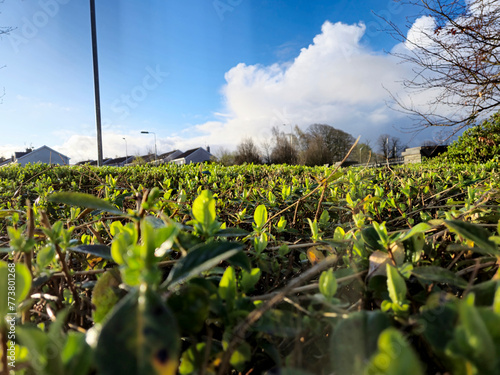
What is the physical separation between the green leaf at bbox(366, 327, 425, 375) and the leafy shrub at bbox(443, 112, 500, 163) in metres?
10.1

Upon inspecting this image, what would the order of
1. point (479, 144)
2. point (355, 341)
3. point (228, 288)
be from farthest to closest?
point (479, 144) < point (228, 288) < point (355, 341)

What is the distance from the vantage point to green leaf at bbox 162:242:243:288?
42 cm

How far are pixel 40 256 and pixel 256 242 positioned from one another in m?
0.47

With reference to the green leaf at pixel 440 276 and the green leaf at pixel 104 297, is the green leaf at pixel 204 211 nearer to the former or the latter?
the green leaf at pixel 104 297

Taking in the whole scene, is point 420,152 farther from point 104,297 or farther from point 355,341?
point 104,297

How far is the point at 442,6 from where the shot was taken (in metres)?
5.46

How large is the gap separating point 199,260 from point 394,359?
28 centimetres

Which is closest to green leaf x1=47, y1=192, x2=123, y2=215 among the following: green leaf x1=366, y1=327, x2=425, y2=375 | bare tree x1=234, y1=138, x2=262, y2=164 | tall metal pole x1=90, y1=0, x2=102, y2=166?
green leaf x1=366, y1=327, x2=425, y2=375

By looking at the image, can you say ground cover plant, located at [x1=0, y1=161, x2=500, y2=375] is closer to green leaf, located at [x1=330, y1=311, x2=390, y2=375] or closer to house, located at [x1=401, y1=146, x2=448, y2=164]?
green leaf, located at [x1=330, y1=311, x2=390, y2=375]

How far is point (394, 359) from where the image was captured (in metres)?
0.27

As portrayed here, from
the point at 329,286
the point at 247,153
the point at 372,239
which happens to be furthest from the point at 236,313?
the point at 247,153

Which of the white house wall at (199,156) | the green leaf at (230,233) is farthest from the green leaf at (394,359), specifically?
the white house wall at (199,156)

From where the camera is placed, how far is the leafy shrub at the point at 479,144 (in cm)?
845

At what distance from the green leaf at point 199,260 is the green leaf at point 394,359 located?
218mm
